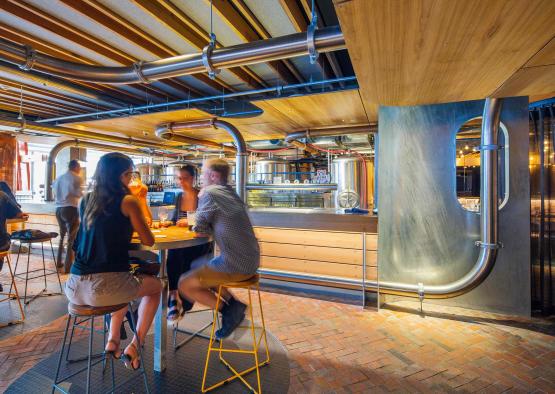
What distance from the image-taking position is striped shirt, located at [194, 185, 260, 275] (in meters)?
2.22

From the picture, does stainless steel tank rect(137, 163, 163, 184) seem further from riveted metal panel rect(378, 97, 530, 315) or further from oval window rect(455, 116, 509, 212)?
oval window rect(455, 116, 509, 212)

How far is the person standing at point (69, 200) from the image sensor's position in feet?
17.3

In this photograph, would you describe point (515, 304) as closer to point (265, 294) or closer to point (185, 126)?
point (265, 294)

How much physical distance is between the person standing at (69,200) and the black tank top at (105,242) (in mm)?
3987

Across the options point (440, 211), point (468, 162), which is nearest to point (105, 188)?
point (440, 211)

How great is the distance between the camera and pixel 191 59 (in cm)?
306

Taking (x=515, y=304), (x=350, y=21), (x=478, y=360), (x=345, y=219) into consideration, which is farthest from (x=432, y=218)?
(x=350, y=21)

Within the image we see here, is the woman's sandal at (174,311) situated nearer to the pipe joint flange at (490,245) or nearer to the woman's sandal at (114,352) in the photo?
the woman's sandal at (114,352)

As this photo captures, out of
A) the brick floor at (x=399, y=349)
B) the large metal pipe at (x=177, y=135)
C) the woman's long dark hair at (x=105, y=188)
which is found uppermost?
the large metal pipe at (x=177, y=135)

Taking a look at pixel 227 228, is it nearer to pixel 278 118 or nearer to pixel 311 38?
pixel 311 38

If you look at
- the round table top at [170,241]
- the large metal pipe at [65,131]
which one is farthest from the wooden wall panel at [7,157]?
the round table top at [170,241]

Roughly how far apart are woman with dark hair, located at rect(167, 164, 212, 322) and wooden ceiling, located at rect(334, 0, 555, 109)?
2.08m

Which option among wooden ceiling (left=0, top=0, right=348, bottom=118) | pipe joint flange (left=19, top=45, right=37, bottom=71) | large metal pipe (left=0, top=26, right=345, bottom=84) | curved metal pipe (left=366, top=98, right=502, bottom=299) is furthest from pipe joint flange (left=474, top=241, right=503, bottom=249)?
pipe joint flange (left=19, top=45, right=37, bottom=71)

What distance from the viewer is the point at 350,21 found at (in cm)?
191
